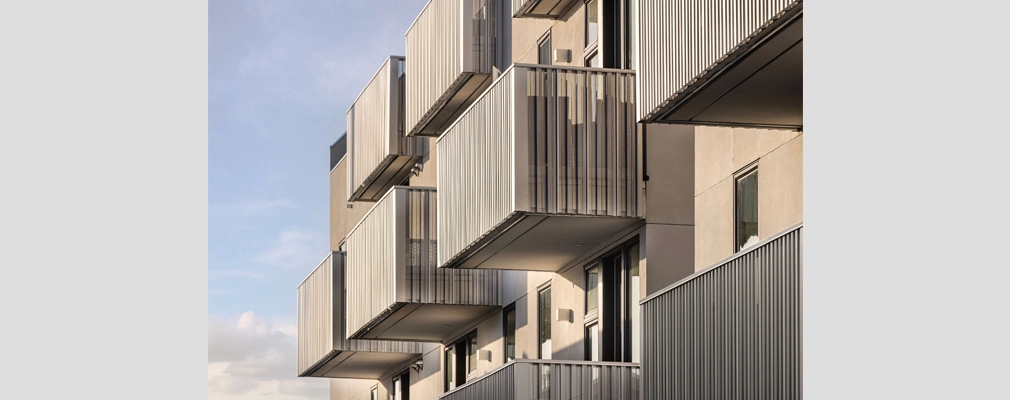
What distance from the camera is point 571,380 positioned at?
60.7 ft

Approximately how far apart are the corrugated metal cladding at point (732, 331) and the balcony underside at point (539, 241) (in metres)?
2.74

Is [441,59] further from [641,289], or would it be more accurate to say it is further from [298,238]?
[298,238]

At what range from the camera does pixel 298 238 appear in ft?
204

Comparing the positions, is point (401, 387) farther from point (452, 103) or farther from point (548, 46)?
point (548, 46)

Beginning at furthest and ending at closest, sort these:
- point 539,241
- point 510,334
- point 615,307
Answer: point 510,334 → point 539,241 → point 615,307

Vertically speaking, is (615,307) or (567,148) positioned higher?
(567,148)

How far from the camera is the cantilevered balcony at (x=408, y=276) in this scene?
80.6 feet

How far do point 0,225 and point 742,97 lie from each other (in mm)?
10841

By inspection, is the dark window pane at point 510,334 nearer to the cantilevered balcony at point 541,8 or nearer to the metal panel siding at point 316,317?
the cantilevered balcony at point 541,8

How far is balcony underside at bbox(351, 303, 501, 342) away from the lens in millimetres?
25848

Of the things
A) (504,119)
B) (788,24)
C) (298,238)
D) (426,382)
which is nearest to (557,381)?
(504,119)

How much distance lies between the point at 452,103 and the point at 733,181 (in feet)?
32.3

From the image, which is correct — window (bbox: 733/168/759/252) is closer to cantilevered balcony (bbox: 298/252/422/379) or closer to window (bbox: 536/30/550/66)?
window (bbox: 536/30/550/66)

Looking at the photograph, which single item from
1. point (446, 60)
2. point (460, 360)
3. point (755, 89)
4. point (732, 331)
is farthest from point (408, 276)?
point (755, 89)
